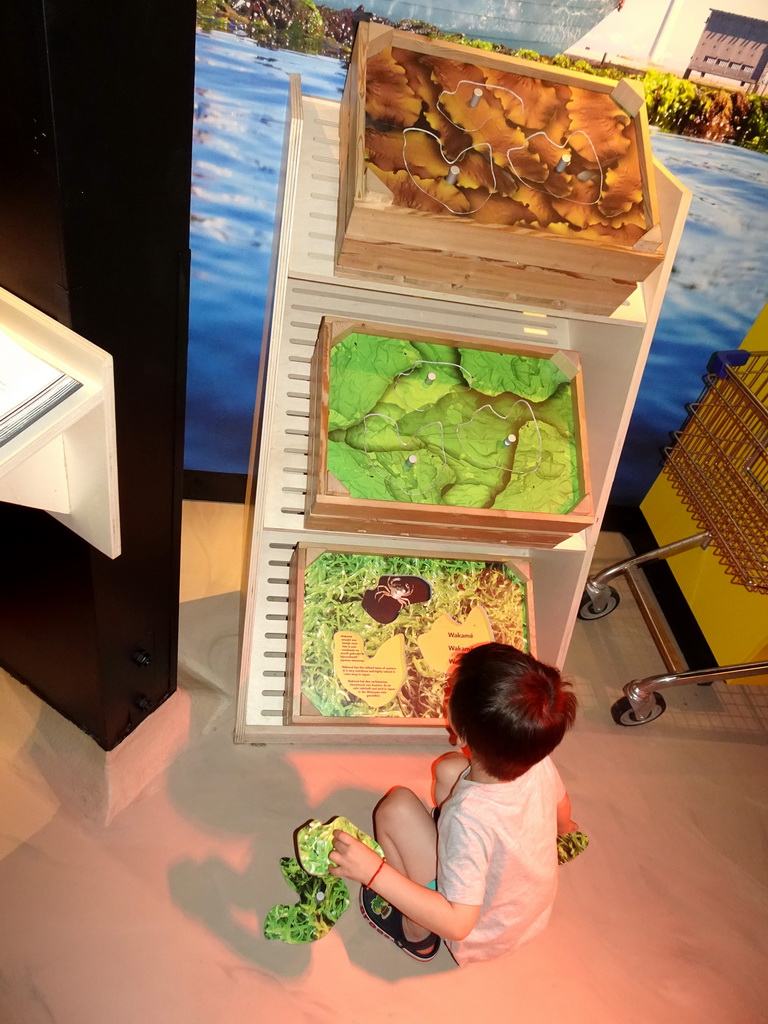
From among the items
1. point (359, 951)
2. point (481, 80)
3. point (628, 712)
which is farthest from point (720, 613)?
point (481, 80)

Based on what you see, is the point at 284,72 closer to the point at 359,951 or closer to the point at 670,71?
the point at 670,71

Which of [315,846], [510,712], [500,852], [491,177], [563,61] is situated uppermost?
[563,61]

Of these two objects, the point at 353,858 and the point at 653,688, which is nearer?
the point at 353,858

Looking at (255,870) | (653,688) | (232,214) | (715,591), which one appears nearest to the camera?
(255,870)

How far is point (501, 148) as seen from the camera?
1.29m

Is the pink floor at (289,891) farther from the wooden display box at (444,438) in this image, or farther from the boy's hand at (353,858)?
the wooden display box at (444,438)

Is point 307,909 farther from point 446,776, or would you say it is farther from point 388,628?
point 388,628

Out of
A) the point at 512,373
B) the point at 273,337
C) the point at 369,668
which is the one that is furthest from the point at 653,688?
the point at 273,337

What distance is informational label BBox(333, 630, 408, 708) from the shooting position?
1.65m

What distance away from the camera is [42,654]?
1.58m

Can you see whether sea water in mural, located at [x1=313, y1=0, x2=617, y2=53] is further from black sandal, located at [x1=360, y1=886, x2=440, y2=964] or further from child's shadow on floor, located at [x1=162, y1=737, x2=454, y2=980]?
black sandal, located at [x1=360, y1=886, x2=440, y2=964]

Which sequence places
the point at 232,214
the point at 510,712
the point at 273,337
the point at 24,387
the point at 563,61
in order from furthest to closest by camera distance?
the point at 232,214
the point at 563,61
the point at 273,337
the point at 510,712
the point at 24,387

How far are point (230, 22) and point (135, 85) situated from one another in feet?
2.43

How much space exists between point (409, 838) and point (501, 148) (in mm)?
1350
